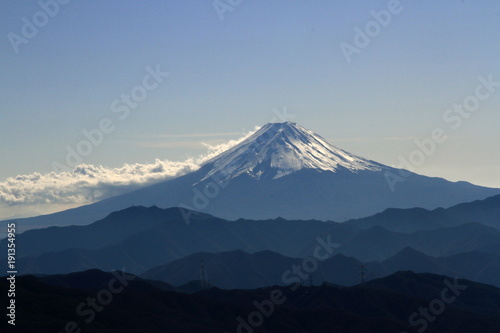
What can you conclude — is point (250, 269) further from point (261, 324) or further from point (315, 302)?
point (261, 324)

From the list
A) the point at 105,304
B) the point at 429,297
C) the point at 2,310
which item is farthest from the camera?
the point at 429,297

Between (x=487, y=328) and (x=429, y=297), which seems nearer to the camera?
(x=487, y=328)

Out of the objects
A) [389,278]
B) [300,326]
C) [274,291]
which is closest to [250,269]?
[389,278]

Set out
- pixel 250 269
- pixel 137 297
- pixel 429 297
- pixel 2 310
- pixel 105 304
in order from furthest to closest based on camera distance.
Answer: pixel 250 269 < pixel 429 297 < pixel 137 297 < pixel 105 304 < pixel 2 310

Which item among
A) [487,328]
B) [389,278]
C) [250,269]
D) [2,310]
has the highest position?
[250,269]

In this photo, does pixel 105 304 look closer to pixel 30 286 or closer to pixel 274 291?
pixel 30 286

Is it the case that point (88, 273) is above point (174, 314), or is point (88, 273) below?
above
